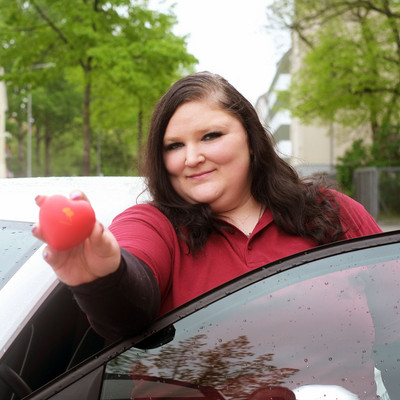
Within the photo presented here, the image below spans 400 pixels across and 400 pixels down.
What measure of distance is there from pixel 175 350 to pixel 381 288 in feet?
1.43

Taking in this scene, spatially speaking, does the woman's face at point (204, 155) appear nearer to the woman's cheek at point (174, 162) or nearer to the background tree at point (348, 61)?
the woman's cheek at point (174, 162)

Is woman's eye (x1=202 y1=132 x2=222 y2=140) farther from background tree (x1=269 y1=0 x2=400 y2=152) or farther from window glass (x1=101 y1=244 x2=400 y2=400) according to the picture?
background tree (x1=269 y1=0 x2=400 y2=152)

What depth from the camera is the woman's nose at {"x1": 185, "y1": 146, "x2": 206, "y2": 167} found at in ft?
5.99

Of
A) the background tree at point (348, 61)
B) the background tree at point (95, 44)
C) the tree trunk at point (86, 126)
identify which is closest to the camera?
the background tree at point (95, 44)

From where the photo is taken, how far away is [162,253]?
5.46ft

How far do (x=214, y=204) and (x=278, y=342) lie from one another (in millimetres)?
672

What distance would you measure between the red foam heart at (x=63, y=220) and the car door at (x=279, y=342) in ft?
1.00

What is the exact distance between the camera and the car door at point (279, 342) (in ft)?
4.16

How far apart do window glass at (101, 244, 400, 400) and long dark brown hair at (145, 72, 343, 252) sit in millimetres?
456

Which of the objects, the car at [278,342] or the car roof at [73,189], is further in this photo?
the car roof at [73,189]

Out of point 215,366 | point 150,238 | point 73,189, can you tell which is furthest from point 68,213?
point 73,189

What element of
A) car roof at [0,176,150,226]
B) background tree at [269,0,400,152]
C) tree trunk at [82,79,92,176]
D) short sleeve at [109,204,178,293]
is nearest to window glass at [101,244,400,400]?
short sleeve at [109,204,178,293]

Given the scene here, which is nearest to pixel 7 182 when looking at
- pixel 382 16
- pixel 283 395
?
pixel 283 395

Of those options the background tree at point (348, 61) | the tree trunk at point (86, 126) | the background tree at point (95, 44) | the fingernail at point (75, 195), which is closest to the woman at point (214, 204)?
the fingernail at point (75, 195)
